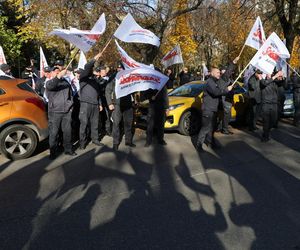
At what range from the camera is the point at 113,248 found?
3910 millimetres

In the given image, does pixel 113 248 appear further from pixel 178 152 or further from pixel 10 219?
pixel 178 152

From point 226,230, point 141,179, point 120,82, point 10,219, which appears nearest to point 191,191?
point 141,179

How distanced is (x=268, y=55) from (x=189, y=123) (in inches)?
101

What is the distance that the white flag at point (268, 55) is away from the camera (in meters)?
9.02

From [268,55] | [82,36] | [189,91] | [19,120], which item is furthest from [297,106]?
[19,120]

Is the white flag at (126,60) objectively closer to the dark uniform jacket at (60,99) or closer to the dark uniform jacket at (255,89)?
the dark uniform jacket at (60,99)

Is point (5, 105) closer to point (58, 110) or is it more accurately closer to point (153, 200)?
point (58, 110)

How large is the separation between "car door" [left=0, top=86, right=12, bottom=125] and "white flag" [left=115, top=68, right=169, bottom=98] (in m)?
2.11

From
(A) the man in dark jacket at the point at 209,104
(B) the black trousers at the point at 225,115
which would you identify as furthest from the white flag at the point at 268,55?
(B) the black trousers at the point at 225,115

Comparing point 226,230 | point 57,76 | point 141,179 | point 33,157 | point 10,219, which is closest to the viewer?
point 226,230

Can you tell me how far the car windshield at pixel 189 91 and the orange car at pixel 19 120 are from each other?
14.2 feet

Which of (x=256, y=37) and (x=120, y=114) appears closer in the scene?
(x=120, y=114)

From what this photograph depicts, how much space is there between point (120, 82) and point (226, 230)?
4.43 metres

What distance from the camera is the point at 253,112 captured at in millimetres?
11320
